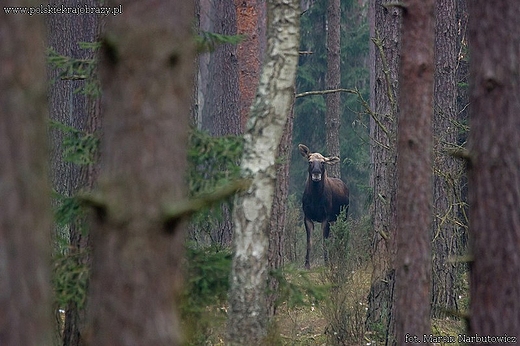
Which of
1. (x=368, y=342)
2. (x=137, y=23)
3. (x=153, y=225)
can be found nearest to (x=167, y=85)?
(x=137, y=23)

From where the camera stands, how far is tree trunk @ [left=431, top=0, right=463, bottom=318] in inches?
478

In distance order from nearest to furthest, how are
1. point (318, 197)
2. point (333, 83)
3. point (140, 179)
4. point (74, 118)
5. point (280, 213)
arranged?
point (140, 179)
point (280, 213)
point (74, 118)
point (318, 197)
point (333, 83)

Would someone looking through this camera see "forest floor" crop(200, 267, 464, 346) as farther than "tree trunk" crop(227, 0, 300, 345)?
Yes

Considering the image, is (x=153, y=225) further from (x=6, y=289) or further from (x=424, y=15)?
(x=424, y=15)

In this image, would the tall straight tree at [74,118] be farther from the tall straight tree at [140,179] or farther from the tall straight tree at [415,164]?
the tall straight tree at [140,179]

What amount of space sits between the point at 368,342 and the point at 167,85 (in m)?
7.22

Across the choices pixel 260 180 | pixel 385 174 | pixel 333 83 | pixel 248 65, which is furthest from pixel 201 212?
pixel 333 83

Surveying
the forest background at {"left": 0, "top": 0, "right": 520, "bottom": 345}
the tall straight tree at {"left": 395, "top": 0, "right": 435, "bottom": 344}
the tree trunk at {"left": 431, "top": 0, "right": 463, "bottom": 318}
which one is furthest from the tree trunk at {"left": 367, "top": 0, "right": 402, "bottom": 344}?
the tall straight tree at {"left": 395, "top": 0, "right": 435, "bottom": 344}

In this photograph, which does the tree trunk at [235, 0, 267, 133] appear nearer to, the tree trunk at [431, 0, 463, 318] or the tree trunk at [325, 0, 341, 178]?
the tree trunk at [325, 0, 341, 178]

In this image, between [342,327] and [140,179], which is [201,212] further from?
[342,327]

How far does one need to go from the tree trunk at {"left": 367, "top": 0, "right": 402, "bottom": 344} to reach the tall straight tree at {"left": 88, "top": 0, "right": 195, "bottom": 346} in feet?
19.8

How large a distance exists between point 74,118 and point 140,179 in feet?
56.8

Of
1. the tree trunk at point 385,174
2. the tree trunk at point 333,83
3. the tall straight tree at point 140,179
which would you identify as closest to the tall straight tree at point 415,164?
the tree trunk at point 385,174

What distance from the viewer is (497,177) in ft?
20.2
